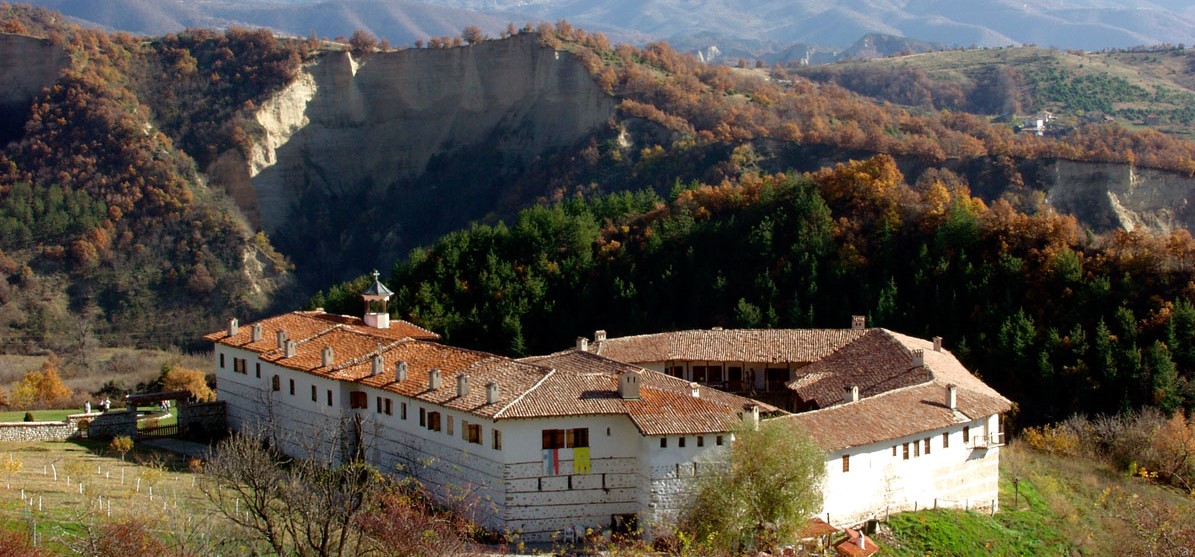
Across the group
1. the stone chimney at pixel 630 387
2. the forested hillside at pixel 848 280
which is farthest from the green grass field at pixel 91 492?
the forested hillside at pixel 848 280

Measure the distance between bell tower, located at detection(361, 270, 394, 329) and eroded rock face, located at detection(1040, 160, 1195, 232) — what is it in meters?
40.8

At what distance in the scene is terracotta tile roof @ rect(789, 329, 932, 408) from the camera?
144 feet

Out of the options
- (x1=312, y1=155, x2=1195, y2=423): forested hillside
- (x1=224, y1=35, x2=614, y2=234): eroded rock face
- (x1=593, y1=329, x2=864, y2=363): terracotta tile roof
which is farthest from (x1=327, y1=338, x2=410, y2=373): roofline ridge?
(x1=224, y1=35, x2=614, y2=234): eroded rock face

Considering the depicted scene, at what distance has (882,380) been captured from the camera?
44.6m

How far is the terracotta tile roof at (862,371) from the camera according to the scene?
4394 cm

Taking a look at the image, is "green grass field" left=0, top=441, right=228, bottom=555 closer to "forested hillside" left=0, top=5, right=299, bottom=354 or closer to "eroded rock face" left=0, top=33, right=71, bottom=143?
"forested hillside" left=0, top=5, right=299, bottom=354

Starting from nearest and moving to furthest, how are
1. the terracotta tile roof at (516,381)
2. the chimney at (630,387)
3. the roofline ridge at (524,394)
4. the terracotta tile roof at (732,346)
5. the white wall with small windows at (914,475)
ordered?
1. the roofline ridge at (524,394)
2. the terracotta tile roof at (516,381)
3. the white wall with small windows at (914,475)
4. the chimney at (630,387)
5. the terracotta tile roof at (732,346)

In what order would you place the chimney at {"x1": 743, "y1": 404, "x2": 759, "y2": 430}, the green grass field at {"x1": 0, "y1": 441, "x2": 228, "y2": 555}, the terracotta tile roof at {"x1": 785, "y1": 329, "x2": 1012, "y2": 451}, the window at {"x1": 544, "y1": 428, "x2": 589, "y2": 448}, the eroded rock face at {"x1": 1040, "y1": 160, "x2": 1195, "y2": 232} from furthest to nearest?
the eroded rock face at {"x1": 1040, "y1": 160, "x2": 1195, "y2": 232} → the terracotta tile roof at {"x1": 785, "y1": 329, "x2": 1012, "y2": 451} → the window at {"x1": 544, "y1": 428, "x2": 589, "y2": 448} → the chimney at {"x1": 743, "y1": 404, "x2": 759, "y2": 430} → the green grass field at {"x1": 0, "y1": 441, "x2": 228, "y2": 555}

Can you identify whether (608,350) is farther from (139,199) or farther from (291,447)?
(139,199)

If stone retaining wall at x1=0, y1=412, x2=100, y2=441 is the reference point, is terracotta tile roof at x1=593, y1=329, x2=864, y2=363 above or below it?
above

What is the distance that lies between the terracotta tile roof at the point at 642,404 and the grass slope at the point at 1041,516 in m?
5.47

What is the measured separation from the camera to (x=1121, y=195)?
7888cm

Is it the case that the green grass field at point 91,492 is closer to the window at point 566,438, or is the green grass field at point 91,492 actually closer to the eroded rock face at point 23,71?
the window at point 566,438

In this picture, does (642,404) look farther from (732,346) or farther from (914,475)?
(732,346)
